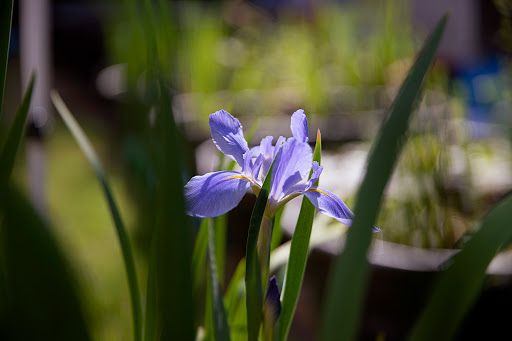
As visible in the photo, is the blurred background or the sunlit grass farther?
the sunlit grass

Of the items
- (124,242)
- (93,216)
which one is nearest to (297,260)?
(124,242)

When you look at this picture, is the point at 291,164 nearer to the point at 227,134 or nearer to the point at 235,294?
the point at 227,134

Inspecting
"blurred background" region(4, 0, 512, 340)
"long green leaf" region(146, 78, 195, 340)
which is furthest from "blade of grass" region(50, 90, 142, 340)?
"long green leaf" region(146, 78, 195, 340)

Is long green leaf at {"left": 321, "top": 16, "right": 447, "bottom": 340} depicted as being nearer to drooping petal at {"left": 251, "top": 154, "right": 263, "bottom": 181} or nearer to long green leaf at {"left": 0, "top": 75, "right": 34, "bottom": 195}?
drooping petal at {"left": 251, "top": 154, "right": 263, "bottom": 181}

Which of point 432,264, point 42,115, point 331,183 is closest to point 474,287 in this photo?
point 432,264

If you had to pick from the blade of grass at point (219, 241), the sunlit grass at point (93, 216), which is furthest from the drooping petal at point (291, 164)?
→ the sunlit grass at point (93, 216)

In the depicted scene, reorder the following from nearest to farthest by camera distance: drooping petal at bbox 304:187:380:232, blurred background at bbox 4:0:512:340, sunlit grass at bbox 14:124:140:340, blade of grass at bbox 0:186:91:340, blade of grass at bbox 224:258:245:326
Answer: blade of grass at bbox 0:186:91:340
drooping petal at bbox 304:187:380:232
blade of grass at bbox 224:258:245:326
blurred background at bbox 4:0:512:340
sunlit grass at bbox 14:124:140:340

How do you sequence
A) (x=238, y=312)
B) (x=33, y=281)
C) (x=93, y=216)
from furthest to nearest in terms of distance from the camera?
(x=93, y=216), (x=238, y=312), (x=33, y=281)

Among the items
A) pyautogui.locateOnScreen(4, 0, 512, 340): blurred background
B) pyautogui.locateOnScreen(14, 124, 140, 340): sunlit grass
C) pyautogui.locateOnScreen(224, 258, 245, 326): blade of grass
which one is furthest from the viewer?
pyautogui.locateOnScreen(14, 124, 140, 340): sunlit grass
